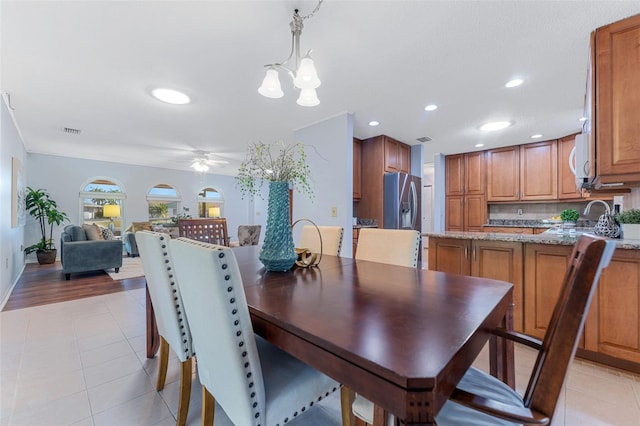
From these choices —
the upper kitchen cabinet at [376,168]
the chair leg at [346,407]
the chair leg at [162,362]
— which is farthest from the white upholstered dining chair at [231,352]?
the upper kitchen cabinet at [376,168]

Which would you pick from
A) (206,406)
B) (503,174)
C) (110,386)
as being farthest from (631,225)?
(110,386)

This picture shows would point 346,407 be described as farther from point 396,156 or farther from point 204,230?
point 396,156

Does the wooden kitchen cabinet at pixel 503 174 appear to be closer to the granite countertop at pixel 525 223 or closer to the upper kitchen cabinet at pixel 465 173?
the upper kitchen cabinet at pixel 465 173

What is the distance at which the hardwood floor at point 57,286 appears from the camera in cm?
327

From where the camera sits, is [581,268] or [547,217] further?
[547,217]

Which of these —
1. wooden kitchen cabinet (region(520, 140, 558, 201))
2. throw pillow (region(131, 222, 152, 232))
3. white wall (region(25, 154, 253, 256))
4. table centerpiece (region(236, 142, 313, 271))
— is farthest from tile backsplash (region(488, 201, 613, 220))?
throw pillow (region(131, 222, 152, 232))

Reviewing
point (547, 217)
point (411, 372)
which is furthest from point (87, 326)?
point (547, 217)

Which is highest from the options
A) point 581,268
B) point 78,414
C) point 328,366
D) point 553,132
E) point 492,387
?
point 553,132

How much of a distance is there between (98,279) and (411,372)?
535cm

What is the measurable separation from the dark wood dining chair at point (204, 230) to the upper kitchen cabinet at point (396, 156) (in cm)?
258

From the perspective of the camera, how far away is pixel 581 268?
2.19 feet

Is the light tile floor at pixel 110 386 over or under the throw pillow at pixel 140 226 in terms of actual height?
under

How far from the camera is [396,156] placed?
4.41m

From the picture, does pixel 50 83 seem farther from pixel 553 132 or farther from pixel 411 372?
pixel 553 132
